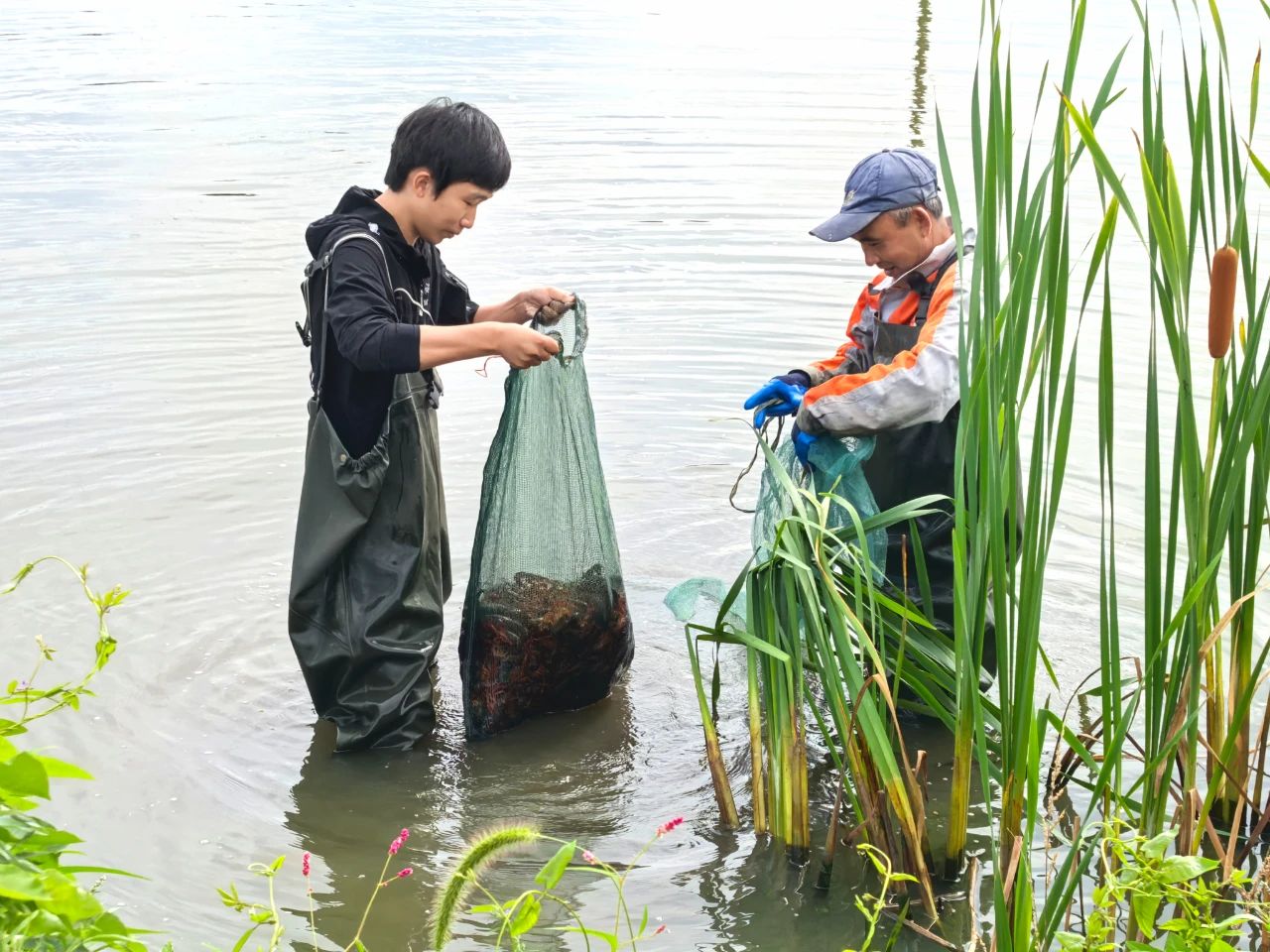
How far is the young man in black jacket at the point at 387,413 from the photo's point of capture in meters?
3.26

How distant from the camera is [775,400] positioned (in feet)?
11.5

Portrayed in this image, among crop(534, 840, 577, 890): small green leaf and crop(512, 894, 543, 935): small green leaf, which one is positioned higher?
crop(534, 840, 577, 890): small green leaf

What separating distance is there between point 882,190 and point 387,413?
128 centimetres

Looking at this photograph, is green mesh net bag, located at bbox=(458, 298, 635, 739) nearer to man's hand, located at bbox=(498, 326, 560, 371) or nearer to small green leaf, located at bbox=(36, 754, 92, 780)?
man's hand, located at bbox=(498, 326, 560, 371)

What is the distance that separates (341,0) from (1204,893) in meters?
17.9

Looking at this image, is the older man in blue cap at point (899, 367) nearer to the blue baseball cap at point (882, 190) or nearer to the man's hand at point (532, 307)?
the blue baseball cap at point (882, 190)

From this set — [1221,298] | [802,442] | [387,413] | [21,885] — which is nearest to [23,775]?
[21,885]

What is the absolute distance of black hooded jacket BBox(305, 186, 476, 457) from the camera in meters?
3.18

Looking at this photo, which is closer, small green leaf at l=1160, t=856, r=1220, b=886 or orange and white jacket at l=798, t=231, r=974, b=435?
small green leaf at l=1160, t=856, r=1220, b=886

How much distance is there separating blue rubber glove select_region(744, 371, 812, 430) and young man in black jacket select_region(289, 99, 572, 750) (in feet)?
1.74

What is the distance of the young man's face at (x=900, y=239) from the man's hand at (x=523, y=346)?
797 millimetres

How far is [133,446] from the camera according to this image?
566 cm

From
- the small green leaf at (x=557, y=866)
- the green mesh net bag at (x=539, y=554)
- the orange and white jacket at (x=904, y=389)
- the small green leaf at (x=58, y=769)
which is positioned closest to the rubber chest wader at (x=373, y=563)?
the green mesh net bag at (x=539, y=554)

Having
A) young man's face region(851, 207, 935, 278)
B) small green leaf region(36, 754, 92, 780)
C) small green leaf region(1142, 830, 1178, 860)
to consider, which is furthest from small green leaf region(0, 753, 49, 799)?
young man's face region(851, 207, 935, 278)
